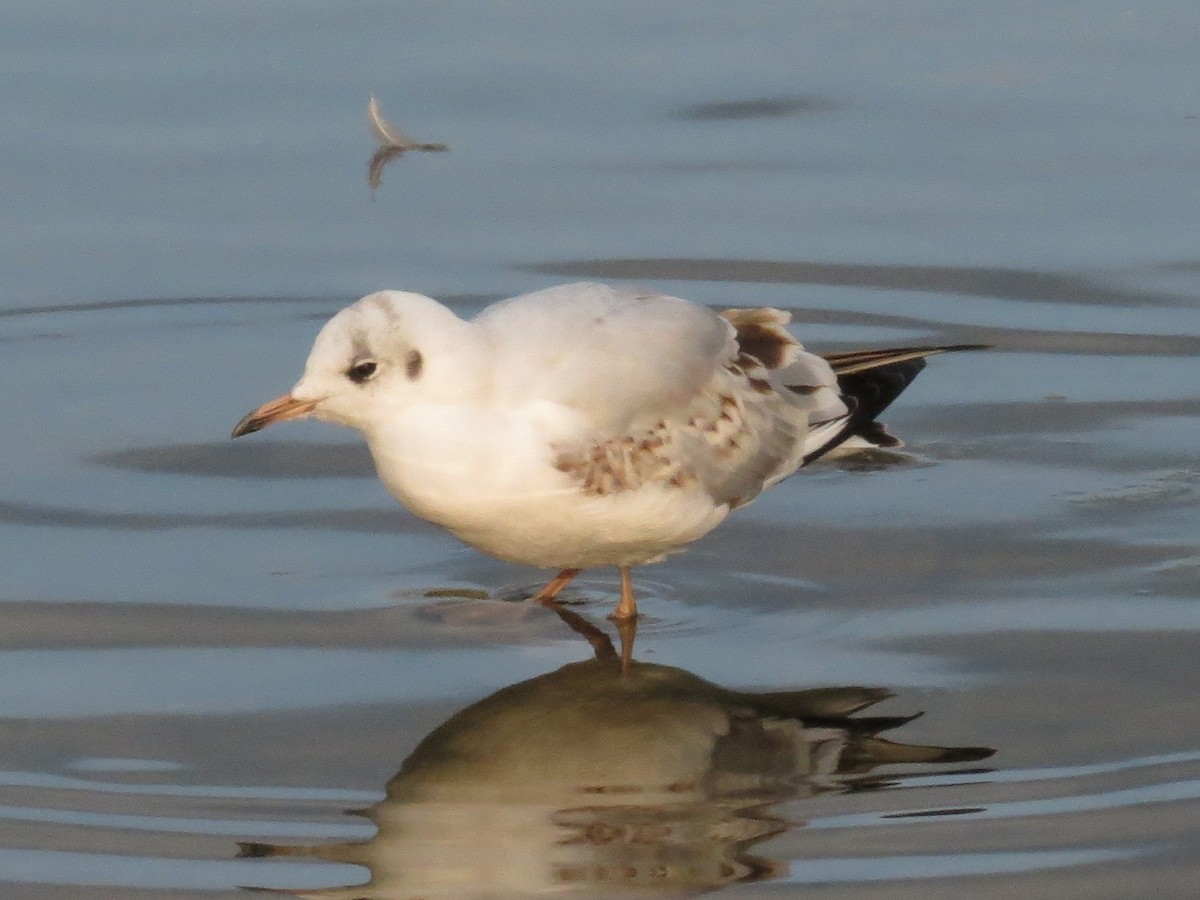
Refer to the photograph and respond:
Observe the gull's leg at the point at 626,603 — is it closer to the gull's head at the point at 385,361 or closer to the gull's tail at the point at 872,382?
the gull's head at the point at 385,361

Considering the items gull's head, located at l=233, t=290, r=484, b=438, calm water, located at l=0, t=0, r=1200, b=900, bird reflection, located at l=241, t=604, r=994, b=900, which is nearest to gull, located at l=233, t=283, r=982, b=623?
gull's head, located at l=233, t=290, r=484, b=438

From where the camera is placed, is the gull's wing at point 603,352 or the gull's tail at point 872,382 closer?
the gull's wing at point 603,352

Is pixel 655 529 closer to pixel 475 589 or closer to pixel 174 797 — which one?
pixel 475 589

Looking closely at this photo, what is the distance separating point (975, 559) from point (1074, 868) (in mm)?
1805

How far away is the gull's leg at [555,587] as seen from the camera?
6.45 meters

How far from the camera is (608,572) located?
6824mm

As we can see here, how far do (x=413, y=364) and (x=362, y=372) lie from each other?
0.12m

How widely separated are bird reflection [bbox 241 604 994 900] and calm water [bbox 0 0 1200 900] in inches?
0.5

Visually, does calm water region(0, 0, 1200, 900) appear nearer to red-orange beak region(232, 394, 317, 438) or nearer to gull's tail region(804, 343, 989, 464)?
gull's tail region(804, 343, 989, 464)

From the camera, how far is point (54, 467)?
7.08 metres

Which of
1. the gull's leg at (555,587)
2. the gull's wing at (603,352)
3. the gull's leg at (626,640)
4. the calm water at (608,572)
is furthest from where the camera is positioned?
the gull's leg at (555,587)

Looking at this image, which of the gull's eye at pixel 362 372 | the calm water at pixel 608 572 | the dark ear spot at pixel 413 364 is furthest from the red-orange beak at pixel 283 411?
the calm water at pixel 608 572

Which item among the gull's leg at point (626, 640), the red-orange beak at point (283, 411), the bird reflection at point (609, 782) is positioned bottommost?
the bird reflection at point (609, 782)

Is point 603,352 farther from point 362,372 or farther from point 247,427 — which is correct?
point 247,427
